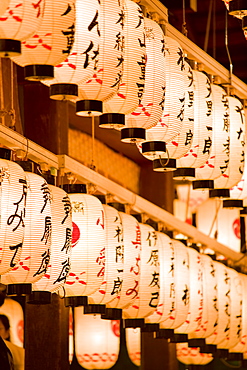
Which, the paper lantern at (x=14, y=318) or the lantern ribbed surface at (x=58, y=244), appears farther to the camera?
the paper lantern at (x=14, y=318)

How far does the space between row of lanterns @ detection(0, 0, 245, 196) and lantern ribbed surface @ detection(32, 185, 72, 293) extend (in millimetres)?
515

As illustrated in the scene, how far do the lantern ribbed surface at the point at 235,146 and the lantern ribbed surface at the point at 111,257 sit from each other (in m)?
1.04

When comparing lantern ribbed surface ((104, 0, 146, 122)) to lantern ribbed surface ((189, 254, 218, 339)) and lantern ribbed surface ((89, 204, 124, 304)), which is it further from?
lantern ribbed surface ((189, 254, 218, 339))

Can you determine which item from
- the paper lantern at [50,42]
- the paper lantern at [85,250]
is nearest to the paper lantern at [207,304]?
the paper lantern at [85,250]

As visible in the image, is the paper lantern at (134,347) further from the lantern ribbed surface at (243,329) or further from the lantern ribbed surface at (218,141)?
the lantern ribbed surface at (218,141)

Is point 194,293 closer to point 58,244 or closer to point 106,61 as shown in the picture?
point 58,244

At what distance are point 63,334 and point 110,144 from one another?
3.51 metres

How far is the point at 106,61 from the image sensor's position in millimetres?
5141

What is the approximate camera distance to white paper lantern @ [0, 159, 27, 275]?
515 cm

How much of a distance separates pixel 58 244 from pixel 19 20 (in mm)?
1843

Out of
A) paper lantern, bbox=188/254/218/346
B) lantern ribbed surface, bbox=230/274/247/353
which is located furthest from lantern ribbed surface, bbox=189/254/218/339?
lantern ribbed surface, bbox=230/274/247/353

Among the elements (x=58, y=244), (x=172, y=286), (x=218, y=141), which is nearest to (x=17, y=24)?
(x=58, y=244)

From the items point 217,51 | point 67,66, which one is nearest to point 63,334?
point 67,66

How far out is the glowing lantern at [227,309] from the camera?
925cm
